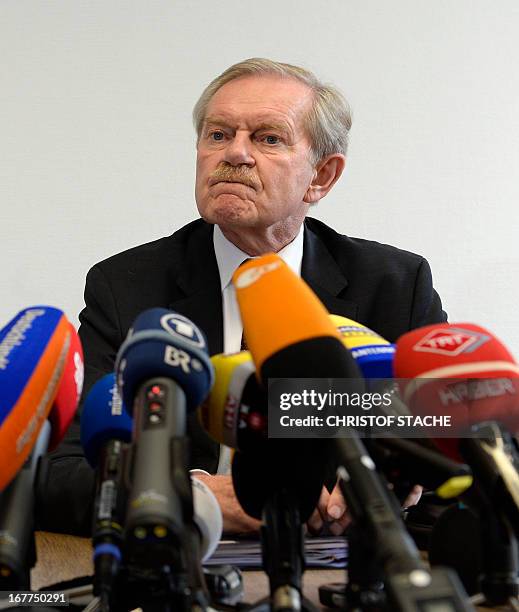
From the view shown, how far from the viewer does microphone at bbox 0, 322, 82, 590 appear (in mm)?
576

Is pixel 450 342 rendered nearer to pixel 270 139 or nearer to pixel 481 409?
pixel 481 409

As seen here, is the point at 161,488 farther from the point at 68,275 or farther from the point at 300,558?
the point at 68,275

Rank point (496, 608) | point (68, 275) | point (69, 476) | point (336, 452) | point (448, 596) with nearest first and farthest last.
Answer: point (448, 596), point (336, 452), point (496, 608), point (69, 476), point (68, 275)

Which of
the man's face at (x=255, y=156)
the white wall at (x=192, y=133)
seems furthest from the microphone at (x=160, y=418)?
the white wall at (x=192, y=133)

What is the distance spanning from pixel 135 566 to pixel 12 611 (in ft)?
0.37

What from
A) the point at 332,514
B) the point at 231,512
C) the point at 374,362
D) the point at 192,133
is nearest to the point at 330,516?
the point at 332,514

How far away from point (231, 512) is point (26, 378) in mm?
559

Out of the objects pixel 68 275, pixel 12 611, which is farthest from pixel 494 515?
pixel 68 275

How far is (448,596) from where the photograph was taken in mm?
452

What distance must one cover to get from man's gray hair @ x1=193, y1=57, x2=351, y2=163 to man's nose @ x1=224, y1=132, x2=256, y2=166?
0.46ft

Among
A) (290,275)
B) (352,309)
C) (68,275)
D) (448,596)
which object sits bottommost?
(448,596)

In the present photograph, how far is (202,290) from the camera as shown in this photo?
5.62ft

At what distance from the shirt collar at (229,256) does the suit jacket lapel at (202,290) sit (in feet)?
0.04

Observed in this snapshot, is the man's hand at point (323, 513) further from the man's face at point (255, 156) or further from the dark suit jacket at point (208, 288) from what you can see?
the man's face at point (255, 156)
